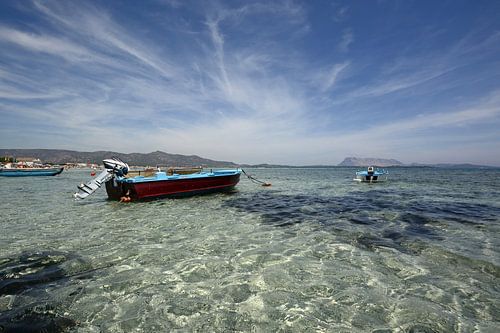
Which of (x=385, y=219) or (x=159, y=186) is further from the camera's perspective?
(x=159, y=186)

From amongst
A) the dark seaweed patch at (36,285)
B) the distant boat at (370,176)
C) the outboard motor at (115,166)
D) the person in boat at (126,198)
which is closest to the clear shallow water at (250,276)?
the dark seaweed patch at (36,285)

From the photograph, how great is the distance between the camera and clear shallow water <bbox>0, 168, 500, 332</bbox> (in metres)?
4.05

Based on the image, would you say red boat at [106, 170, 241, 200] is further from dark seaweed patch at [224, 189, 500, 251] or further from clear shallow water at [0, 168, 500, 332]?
clear shallow water at [0, 168, 500, 332]

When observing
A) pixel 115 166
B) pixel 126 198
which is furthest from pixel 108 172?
pixel 126 198

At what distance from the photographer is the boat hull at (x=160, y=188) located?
17.8 m

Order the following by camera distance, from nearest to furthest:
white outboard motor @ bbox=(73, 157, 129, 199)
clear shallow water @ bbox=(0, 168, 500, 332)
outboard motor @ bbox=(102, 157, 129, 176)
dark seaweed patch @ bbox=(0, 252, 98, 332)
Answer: dark seaweed patch @ bbox=(0, 252, 98, 332), clear shallow water @ bbox=(0, 168, 500, 332), white outboard motor @ bbox=(73, 157, 129, 199), outboard motor @ bbox=(102, 157, 129, 176)

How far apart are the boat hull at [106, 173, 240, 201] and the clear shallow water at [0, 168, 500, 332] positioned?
6.66 metres

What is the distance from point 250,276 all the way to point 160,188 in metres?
14.5

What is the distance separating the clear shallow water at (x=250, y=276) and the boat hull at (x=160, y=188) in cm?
666

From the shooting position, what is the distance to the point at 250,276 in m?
5.73

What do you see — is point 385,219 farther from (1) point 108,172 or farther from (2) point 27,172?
(2) point 27,172

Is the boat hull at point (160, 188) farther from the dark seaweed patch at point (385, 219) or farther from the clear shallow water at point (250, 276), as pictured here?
the clear shallow water at point (250, 276)

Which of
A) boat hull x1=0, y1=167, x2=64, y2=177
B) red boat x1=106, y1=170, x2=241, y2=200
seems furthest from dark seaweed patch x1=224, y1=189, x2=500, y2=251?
boat hull x1=0, y1=167, x2=64, y2=177

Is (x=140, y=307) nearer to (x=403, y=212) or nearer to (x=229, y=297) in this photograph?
(x=229, y=297)
